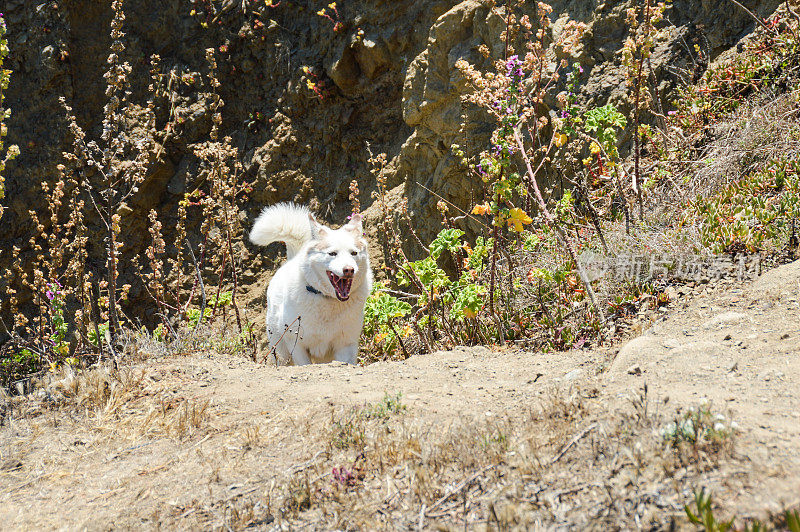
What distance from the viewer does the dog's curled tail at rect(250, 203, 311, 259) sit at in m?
6.32

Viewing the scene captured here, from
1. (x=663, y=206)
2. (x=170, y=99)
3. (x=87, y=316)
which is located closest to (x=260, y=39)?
(x=170, y=99)

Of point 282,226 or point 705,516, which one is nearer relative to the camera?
point 705,516

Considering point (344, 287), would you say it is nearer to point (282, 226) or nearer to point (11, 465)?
point (282, 226)

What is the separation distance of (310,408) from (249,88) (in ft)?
28.1

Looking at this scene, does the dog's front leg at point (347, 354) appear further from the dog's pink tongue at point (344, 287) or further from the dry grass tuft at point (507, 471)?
the dry grass tuft at point (507, 471)

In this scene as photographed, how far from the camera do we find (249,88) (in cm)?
1096

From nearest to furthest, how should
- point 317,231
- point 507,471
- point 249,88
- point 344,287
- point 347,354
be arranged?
point 507,471, point 344,287, point 347,354, point 317,231, point 249,88

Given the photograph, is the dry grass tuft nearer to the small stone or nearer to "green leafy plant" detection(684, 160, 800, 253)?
the small stone

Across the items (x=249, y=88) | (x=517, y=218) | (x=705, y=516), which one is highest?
(x=249, y=88)

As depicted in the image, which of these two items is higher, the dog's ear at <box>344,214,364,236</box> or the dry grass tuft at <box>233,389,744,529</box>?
the dog's ear at <box>344,214,364,236</box>

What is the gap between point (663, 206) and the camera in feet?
18.0

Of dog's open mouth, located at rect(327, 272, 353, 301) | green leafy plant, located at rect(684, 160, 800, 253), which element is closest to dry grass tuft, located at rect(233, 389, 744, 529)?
green leafy plant, located at rect(684, 160, 800, 253)

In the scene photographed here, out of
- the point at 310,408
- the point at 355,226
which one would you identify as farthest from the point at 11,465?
the point at 355,226

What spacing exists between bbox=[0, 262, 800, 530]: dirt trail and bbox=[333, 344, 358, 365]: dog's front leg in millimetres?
966
